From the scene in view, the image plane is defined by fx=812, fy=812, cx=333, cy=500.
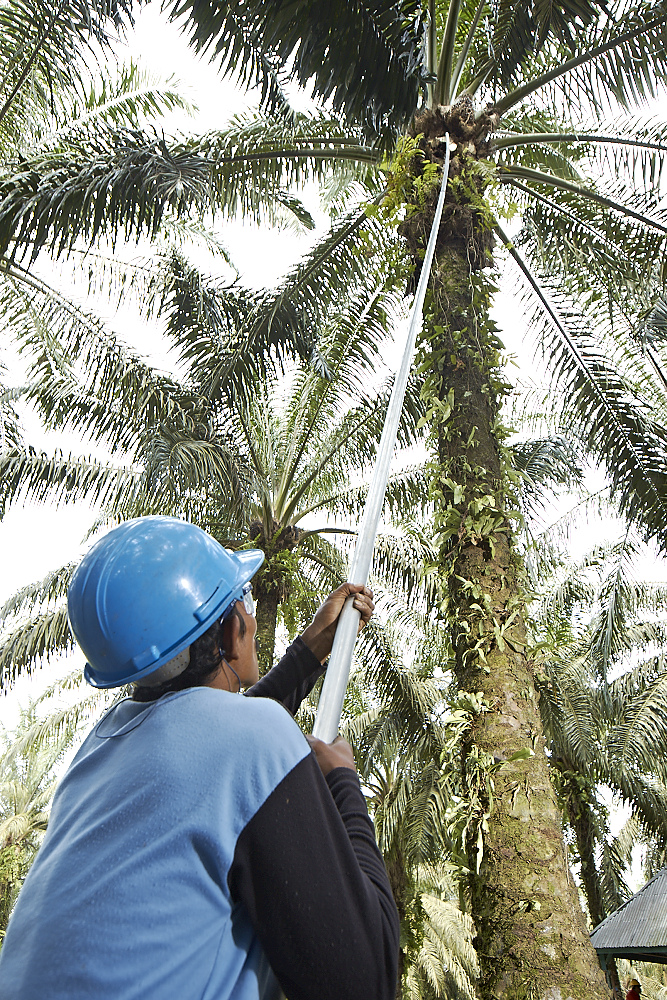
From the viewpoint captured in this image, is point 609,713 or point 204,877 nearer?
point 204,877

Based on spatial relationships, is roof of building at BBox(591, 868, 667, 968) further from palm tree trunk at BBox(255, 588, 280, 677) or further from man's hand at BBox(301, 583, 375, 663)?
man's hand at BBox(301, 583, 375, 663)

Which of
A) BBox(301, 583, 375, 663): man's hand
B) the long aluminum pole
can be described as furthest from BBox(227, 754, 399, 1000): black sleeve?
BBox(301, 583, 375, 663): man's hand

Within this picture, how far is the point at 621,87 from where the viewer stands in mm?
6172

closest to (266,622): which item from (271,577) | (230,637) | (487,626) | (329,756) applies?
(271,577)

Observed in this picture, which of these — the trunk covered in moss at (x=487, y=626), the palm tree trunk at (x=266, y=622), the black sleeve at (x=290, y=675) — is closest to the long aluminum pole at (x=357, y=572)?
the black sleeve at (x=290, y=675)

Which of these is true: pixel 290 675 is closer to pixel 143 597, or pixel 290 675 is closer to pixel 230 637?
pixel 230 637

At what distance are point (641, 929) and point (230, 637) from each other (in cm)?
1055

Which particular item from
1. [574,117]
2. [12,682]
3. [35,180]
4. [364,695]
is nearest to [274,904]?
[35,180]

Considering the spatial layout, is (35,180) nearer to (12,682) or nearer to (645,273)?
(645,273)

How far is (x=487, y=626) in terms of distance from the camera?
13.4 ft

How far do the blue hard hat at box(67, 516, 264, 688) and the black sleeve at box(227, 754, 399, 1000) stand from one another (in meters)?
0.39

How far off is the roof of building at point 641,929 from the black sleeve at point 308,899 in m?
9.97

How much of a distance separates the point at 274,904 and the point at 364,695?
49.9ft

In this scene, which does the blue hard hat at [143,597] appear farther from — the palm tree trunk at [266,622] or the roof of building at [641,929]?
the roof of building at [641,929]
